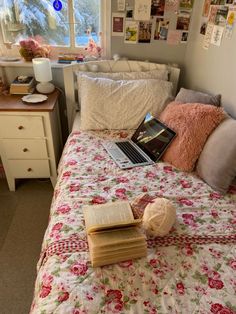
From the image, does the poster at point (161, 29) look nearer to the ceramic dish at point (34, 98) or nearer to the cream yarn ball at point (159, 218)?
the ceramic dish at point (34, 98)

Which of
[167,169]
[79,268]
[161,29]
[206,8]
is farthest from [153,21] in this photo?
[79,268]

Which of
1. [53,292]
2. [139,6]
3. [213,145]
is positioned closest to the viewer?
[53,292]

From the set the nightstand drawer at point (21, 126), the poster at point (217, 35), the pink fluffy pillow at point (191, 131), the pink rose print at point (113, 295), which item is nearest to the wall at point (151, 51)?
the poster at point (217, 35)

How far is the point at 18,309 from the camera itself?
1.36 metres

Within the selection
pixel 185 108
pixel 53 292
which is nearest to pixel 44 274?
pixel 53 292

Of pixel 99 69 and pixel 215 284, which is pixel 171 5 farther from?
pixel 215 284

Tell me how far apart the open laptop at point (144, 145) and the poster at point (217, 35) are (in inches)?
25.9

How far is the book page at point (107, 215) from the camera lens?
3.21 feet

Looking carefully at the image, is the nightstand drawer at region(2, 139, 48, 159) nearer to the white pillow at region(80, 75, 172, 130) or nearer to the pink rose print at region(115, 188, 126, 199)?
the white pillow at region(80, 75, 172, 130)

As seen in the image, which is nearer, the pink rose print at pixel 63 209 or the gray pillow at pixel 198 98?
the pink rose print at pixel 63 209

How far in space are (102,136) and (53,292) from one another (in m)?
1.13

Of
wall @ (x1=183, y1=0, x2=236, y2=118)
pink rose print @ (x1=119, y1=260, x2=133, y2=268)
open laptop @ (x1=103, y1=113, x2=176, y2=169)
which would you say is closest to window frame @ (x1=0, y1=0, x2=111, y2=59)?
wall @ (x1=183, y1=0, x2=236, y2=118)

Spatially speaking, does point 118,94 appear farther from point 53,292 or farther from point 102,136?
point 53,292

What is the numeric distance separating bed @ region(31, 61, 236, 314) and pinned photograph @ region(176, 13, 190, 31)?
1.24 meters
